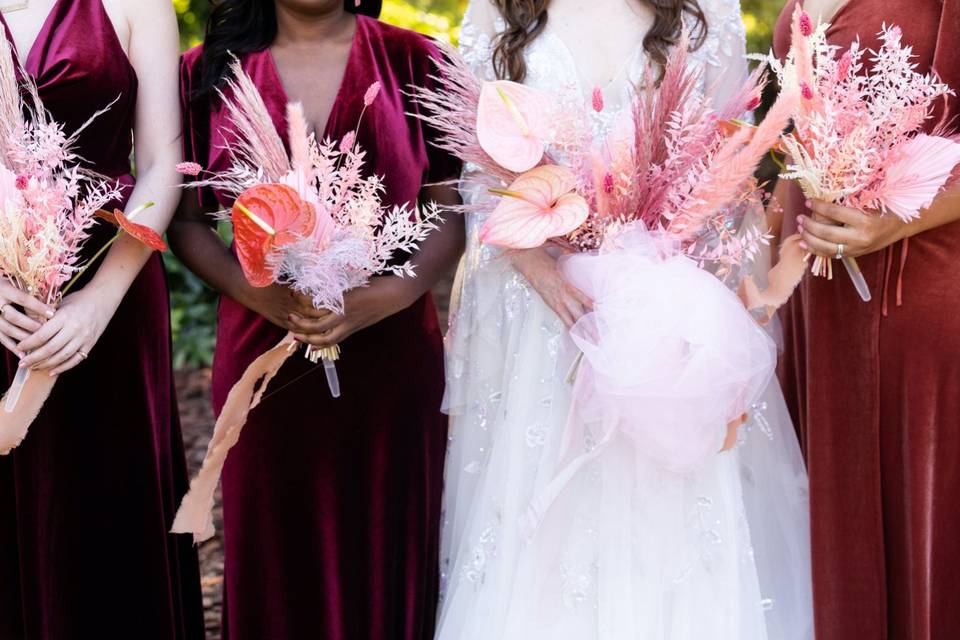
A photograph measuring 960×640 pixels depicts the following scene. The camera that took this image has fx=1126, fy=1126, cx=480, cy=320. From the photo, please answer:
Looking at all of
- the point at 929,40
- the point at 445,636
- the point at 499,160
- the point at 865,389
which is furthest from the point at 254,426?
the point at 929,40

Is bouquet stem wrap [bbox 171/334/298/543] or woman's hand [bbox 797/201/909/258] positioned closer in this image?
woman's hand [bbox 797/201/909/258]

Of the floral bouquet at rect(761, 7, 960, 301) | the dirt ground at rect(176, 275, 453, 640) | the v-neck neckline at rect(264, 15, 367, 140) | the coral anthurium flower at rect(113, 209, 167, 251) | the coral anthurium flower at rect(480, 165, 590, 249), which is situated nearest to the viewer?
the floral bouquet at rect(761, 7, 960, 301)

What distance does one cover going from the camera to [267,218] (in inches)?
95.0

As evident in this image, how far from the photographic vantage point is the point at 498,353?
3055 mm

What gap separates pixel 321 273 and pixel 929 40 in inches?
60.2

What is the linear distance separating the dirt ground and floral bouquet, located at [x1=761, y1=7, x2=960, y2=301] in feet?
8.56

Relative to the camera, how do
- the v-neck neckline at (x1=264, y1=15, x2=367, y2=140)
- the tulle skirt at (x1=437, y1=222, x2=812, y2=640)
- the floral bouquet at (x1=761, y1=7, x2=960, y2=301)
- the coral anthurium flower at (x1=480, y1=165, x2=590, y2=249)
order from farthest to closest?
the v-neck neckline at (x1=264, y1=15, x2=367, y2=140) < the tulle skirt at (x1=437, y1=222, x2=812, y2=640) < the coral anthurium flower at (x1=480, y1=165, x2=590, y2=249) < the floral bouquet at (x1=761, y1=7, x2=960, y2=301)

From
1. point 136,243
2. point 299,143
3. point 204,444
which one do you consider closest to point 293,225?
point 299,143

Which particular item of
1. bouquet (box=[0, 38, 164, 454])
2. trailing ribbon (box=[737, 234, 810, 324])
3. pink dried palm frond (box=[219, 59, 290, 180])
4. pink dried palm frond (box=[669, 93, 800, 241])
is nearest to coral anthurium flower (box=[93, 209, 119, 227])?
bouquet (box=[0, 38, 164, 454])

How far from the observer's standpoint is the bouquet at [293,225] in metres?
2.42

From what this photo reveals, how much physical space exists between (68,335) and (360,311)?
711 mm

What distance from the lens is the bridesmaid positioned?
2.86 metres

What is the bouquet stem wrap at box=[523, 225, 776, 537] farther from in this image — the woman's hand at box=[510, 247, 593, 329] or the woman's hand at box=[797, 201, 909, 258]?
the woman's hand at box=[797, 201, 909, 258]

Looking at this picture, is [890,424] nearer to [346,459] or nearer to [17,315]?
[346,459]
